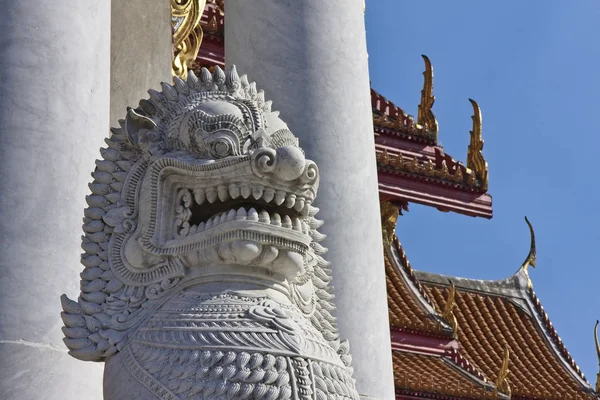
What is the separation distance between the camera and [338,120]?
6.59 m

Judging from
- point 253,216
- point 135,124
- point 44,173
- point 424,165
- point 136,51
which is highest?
point 424,165

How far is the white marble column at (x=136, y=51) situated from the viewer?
7.39 m

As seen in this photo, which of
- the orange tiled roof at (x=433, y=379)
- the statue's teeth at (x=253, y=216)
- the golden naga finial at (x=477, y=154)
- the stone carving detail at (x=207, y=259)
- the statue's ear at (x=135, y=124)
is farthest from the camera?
the orange tiled roof at (x=433, y=379)

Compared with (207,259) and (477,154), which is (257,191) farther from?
(477,154)

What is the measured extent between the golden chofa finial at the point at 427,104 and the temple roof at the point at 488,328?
2.52 m

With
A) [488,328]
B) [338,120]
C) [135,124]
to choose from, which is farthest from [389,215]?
[135,124]

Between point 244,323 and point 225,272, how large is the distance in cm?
24

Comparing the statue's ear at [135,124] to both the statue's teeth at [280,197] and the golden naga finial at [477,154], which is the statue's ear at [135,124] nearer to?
the statue's teeth at [280,197]

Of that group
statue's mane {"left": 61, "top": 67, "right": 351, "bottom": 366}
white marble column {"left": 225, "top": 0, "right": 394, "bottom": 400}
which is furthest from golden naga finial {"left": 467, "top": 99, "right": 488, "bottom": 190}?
statue's mane {"left": 61, "top": 67, "right": 351, "bottom": 366}

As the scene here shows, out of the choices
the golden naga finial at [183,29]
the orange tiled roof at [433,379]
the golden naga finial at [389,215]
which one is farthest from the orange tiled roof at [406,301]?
the golden naga finial at [183,29]

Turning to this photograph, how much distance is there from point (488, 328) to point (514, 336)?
2.34 ft

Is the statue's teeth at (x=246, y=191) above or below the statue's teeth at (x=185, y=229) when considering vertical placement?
above

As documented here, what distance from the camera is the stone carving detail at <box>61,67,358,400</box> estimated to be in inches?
171

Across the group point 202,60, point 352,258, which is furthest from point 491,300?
point 352,258
